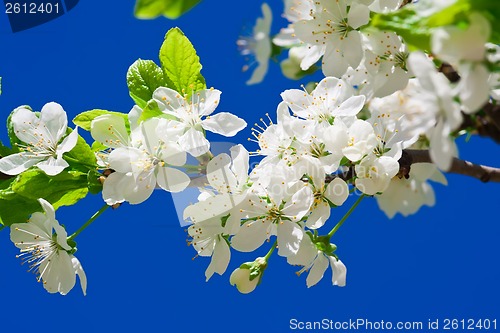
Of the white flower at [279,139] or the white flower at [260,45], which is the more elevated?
the white flower at [260,45]

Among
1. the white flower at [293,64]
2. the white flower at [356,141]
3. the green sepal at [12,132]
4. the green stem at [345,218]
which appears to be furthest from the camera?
the white flower at [293,64]

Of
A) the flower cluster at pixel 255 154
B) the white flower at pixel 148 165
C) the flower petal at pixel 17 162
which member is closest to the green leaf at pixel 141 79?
the flower cluster at pixel 255 154

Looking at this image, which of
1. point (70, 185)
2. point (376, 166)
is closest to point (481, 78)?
point (376, 166)

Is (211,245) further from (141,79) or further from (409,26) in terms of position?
(409,26)

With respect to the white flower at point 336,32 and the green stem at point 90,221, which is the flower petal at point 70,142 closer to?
the green stem at point 90,221

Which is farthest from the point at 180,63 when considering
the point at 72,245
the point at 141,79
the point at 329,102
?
the point at 72,245

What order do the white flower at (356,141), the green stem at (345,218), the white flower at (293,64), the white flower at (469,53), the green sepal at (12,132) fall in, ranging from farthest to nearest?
the white flower at (293,64), the green sepal at (12,132), the green stem at (345,218), the white flower at (356,141), the white flower at (469,53)

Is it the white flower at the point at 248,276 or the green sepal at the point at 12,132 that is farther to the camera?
the green sepal at the point at 12,132

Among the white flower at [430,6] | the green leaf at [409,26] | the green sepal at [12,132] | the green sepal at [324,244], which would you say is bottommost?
the green sepal at [324,244]

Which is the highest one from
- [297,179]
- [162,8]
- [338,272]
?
[162,8]
